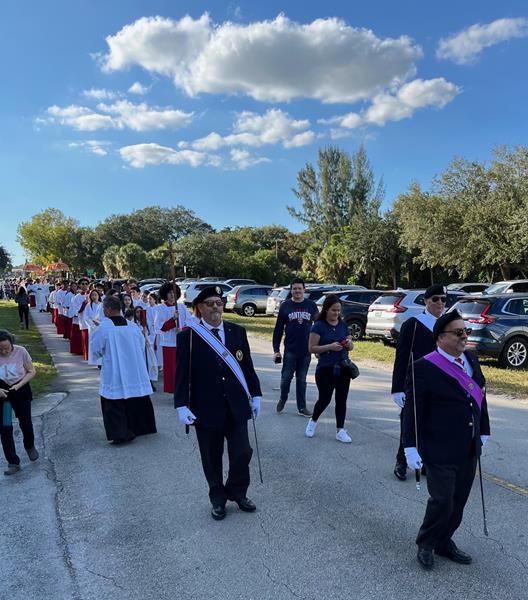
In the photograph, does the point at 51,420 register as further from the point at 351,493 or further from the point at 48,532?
the point at 351,493

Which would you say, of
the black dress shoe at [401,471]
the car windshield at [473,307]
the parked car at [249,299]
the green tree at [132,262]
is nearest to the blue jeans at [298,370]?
the black dress shoe at [401,471]

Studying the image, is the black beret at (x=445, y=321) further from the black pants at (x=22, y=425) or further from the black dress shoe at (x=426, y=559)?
the black pants at (x=22, y=425)

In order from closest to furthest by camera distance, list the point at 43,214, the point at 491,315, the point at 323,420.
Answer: the point at 323,420
the point at 491,315
the point at 43,214

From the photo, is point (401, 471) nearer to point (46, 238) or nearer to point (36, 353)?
point (36, 353)

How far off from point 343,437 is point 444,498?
2808 millimetres

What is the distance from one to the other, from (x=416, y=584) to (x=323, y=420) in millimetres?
3708

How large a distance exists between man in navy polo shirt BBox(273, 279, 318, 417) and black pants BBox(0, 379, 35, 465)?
3144mm

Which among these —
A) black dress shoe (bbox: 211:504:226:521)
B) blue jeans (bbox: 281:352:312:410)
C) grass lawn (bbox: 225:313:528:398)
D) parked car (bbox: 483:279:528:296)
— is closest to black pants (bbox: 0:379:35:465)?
black dress shoe (bbox: 211:504:226:521)

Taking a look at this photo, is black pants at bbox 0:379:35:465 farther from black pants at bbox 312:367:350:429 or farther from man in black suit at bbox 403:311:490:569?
man in black suit at bbox 403:311:490:569

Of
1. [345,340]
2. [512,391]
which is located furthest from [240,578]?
[512,391]

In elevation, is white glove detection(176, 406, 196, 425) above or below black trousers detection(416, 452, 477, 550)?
above

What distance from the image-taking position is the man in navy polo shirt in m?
7.00

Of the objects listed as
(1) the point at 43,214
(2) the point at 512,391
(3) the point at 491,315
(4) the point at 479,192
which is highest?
(1) the point at 43,214

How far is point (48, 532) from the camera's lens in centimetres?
392
